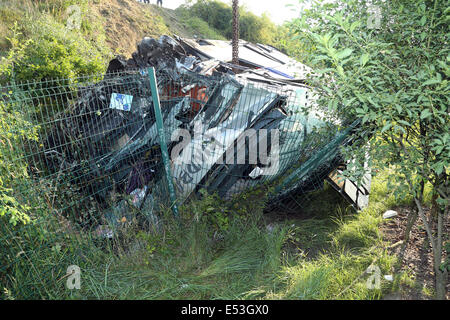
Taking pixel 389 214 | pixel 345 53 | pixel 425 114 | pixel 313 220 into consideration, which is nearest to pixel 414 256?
pixel 389 214

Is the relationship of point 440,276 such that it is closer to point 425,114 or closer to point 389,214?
point 389,214

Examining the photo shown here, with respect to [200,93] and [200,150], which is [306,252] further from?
[200,93]

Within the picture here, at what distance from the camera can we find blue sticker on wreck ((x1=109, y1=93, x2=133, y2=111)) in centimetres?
375

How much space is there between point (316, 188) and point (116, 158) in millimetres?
2343

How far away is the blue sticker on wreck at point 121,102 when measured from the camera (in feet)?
12.3

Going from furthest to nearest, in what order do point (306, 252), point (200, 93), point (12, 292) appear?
point (200, 93), point (306, 252), point (12, 292)

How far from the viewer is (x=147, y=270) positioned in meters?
2.96

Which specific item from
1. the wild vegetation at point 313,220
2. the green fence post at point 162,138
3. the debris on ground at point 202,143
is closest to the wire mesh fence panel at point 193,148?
the debris on ground at point 202,143

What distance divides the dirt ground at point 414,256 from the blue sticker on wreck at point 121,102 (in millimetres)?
3151

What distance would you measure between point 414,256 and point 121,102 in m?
3.52

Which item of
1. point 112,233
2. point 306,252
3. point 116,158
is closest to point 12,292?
point 112,233

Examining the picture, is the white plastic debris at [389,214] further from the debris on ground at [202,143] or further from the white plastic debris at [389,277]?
the white plastic debris at [389,277]

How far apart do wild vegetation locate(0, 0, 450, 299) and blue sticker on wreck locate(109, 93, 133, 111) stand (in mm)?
1045

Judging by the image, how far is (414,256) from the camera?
302 cm
